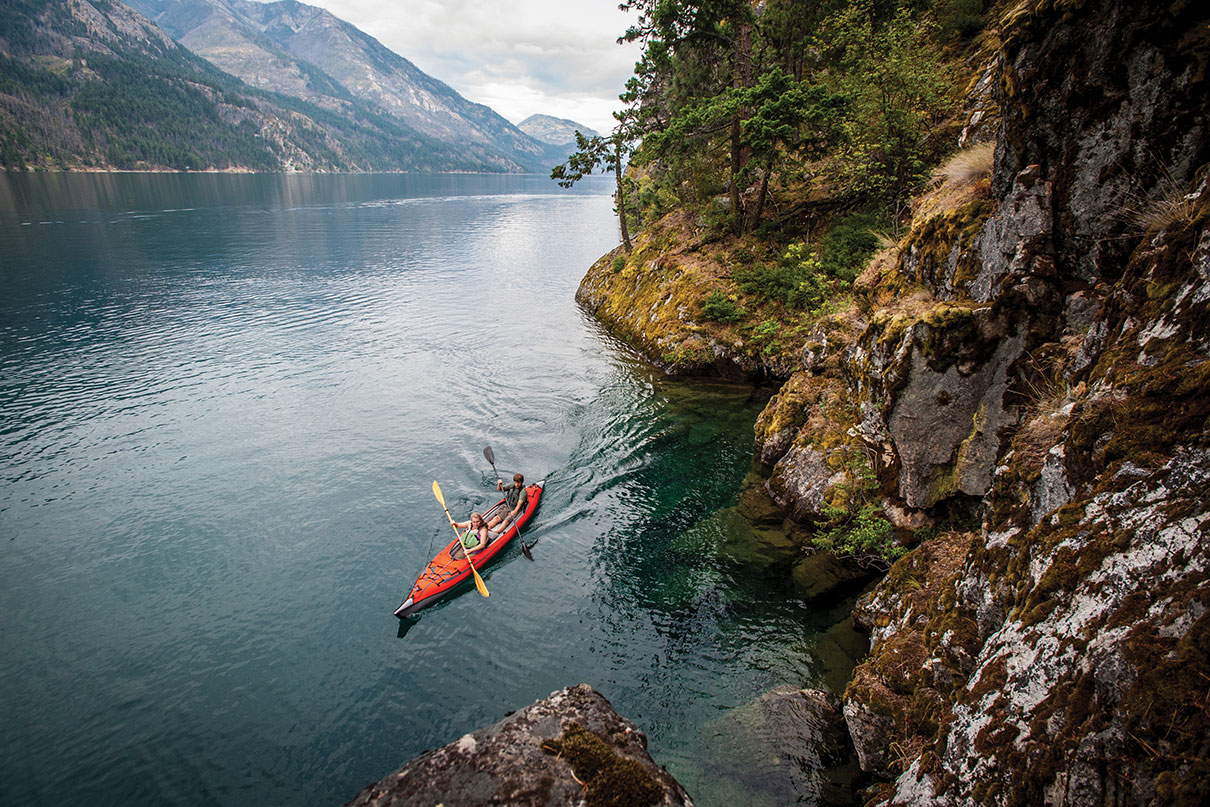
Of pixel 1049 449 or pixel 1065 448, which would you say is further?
pixel 1049 449

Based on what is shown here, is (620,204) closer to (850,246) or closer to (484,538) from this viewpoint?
(850,246)

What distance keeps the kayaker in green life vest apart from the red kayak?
0.17 metres

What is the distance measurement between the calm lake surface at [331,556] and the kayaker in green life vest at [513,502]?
2.66 ft

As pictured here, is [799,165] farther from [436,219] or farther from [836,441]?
[436,219]

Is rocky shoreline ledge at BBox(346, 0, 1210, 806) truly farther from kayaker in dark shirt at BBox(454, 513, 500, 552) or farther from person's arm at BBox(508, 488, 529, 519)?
kayaker in dark shirt at BBox(454, 513, 500, 552)

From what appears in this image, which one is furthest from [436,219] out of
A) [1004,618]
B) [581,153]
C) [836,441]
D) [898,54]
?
[1004,618]

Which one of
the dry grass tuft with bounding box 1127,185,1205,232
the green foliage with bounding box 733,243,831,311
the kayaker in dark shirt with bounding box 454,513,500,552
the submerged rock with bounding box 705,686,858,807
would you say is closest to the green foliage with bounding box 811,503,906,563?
the submerged rock with bounding box 705,686,858,807

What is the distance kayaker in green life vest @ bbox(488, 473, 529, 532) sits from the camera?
15.9 m

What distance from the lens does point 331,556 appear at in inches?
599

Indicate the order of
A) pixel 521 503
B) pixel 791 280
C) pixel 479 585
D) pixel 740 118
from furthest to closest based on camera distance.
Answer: pixel 740 118 < pixel 791 280 < pixel 521 503 < pixel 479 585

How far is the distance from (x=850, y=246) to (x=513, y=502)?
18104 mm

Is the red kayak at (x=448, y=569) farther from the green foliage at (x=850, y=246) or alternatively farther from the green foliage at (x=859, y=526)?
the green foliage at (x=850, y=246)

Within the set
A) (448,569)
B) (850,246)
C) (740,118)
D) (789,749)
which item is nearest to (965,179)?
(789,749)

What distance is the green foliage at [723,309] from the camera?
992 inches
